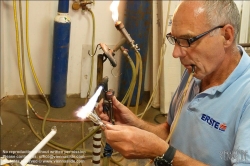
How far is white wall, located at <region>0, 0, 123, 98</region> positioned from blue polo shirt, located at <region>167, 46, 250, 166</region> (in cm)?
187

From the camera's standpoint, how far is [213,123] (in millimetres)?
1021

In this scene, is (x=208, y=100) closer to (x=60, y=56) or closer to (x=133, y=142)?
(x=133, y=142)

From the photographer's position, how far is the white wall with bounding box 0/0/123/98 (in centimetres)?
270

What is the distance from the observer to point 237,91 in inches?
39.5

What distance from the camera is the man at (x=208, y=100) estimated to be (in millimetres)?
937

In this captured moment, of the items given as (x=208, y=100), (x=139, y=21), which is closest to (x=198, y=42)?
(x=208, y=100)

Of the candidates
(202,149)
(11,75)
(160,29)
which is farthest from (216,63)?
(11,75)

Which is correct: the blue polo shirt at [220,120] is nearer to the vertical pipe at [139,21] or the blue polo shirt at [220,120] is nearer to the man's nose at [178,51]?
the man's nose at [178,51]

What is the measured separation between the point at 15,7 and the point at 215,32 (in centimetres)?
196

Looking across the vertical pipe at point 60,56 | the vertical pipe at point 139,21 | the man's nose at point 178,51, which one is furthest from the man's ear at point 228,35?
the vertical pipe at point 60,56

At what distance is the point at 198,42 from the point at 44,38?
6.69ft

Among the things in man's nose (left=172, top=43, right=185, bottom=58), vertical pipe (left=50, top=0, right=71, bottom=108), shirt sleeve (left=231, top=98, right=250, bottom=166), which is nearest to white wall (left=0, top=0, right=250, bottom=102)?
vertical pipe (left=50, top=0, right=71, bottom=108)

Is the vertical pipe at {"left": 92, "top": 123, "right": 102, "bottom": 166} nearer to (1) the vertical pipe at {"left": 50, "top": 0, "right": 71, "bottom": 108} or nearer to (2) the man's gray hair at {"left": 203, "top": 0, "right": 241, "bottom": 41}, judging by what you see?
(2) the man's gray hair at {"left": 203, "top": 0, "right": 241, "bottom": 41}

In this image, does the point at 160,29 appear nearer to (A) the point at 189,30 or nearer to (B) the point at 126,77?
(B) the point at 126,77
